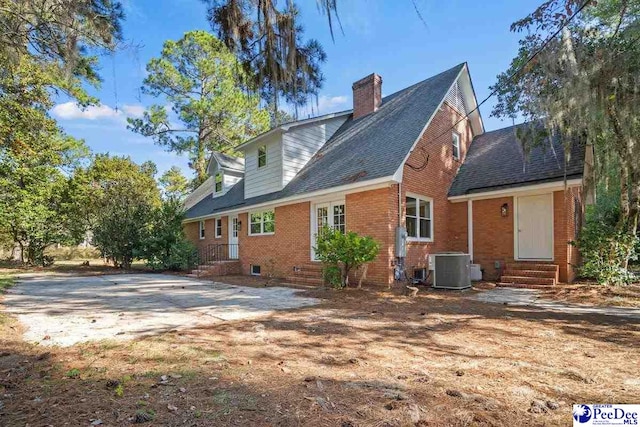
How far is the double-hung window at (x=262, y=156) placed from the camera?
1441 cm

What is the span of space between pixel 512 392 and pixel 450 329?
2.20 meters

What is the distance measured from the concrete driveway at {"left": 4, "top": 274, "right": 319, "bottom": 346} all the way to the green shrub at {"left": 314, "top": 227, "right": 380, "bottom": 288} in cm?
130

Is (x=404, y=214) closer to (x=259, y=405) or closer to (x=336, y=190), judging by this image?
(x=336, y=190)

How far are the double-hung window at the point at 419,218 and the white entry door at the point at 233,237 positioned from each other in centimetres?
823

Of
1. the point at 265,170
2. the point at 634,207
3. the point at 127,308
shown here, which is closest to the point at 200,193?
the point at 265,170

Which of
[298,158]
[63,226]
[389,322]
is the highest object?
[298,158]

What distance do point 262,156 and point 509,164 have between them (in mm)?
9066

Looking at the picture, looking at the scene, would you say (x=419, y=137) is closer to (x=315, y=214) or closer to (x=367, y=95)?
(x=315, y=214)

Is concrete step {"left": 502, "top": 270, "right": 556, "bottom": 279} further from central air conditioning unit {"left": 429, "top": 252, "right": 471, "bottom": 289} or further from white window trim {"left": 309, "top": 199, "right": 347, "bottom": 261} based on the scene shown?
white window trim {"left": 309, "top": 199, "right": 347, "bottom": 261}

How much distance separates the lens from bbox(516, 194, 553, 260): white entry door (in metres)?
10.2

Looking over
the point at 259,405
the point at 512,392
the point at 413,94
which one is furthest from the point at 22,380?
the point at 413,94

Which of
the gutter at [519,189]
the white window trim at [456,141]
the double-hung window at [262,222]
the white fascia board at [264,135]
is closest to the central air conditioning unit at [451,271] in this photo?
the gutter at [519,189]

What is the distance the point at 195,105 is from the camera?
2430 centimetres

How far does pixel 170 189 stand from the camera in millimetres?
39250
